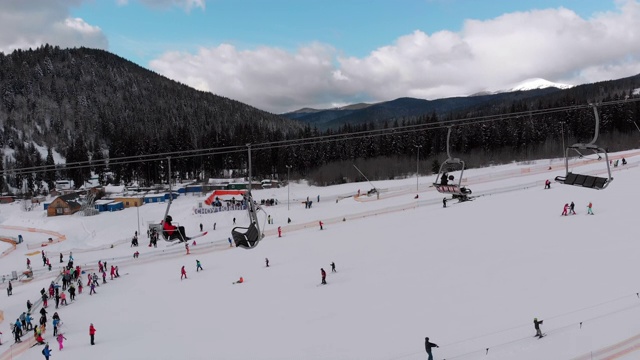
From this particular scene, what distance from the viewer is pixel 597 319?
1487 centimetres

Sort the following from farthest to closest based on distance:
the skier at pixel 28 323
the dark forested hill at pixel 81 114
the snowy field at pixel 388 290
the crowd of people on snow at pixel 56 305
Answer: the dark forested hill at pixel 81 114 → the skier at pixel 28 323 → the crowd of people on snow at pixel 56 305 → the snowy field at pixel 388 290

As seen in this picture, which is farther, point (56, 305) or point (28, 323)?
point (56, 305)

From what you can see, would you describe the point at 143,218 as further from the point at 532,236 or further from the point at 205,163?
the point at 532,236

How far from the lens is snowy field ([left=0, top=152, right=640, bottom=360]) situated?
15.2 metres

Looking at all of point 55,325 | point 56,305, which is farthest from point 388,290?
point 56,305

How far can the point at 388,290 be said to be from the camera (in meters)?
21.0

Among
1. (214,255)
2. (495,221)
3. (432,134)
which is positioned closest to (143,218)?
(214,255)

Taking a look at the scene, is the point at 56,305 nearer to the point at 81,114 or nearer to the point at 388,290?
the point at 388,290

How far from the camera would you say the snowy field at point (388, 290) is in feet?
49.9

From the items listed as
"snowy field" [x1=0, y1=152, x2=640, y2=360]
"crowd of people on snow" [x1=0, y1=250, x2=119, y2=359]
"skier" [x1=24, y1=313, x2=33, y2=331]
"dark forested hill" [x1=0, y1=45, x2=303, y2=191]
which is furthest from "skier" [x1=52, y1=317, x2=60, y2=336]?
"dark forested hill" [x1=0, y1=45, x2=303, y2=191]

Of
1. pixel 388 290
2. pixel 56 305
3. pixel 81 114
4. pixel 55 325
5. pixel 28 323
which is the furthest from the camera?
pixel 81 114

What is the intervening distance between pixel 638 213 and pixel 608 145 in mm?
64014

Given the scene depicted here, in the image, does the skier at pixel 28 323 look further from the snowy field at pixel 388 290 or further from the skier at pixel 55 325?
the skier at pixel 55 325

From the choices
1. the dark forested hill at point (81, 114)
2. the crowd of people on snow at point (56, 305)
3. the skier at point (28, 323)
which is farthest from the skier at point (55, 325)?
the dark forested hill at point (81, 114)
